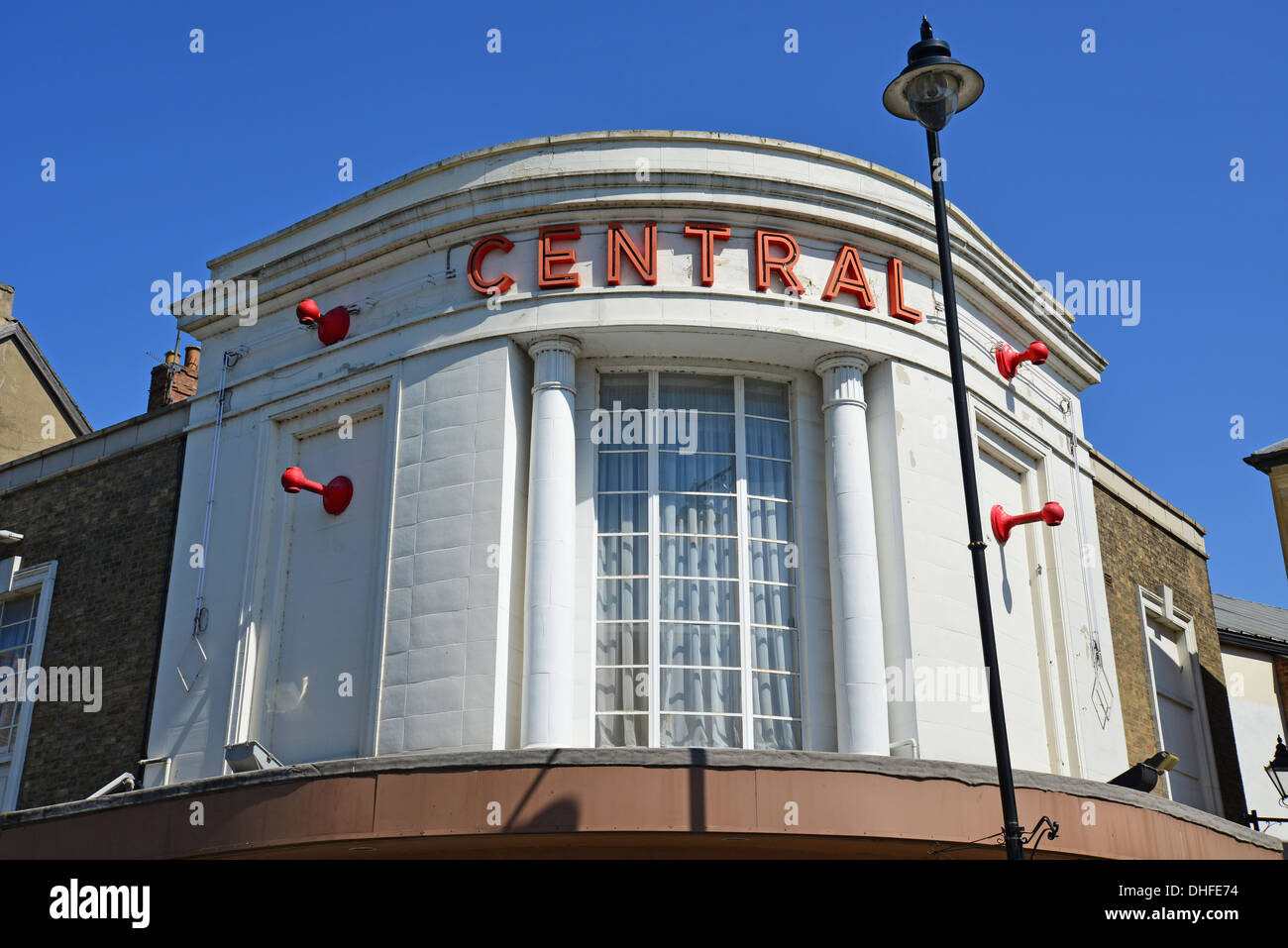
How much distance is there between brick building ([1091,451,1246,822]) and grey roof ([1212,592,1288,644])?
316 cm

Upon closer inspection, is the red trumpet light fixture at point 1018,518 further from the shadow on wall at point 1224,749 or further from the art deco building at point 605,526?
the shadow on wall at point 1224,749

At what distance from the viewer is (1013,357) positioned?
1620 centimetres

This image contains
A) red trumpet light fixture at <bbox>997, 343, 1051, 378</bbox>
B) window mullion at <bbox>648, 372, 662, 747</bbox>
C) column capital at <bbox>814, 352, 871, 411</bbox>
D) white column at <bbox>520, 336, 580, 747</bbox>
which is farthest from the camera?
red trumpet light fixture at <bbox>997, 343, 1051, 378</bbox>

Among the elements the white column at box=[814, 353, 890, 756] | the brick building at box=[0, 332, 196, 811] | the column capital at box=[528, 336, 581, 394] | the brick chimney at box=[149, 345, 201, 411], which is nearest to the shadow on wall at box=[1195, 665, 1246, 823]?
the white column at box=[814, 353, 890, 756]

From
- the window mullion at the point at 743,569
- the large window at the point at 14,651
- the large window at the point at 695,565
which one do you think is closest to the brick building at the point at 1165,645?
the large window at the point at 695,565

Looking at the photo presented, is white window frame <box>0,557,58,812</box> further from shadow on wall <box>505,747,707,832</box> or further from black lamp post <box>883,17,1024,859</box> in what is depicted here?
black lamp post <box>883,17,1024,859</box>

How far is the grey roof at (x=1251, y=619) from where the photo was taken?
79.4 feet

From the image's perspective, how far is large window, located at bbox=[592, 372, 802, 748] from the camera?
525 inches

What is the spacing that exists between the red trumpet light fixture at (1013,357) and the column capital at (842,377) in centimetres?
252

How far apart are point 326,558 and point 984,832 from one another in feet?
23.3
